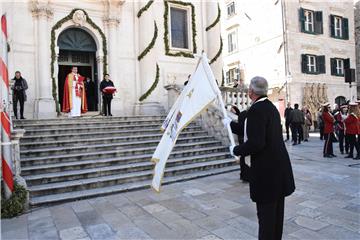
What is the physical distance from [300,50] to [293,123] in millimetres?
11370

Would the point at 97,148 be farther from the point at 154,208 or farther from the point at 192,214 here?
the point at 192,214

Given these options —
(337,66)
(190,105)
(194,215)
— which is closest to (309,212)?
(194,215)

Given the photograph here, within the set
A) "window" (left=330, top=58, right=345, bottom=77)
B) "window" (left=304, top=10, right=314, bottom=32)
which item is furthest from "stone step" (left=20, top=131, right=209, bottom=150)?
"window" (left=330, top=58, right=345, bottom=77)

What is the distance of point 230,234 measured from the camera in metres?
4.27

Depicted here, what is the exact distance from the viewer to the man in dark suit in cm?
304

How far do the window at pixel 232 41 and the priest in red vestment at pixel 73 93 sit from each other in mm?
18721

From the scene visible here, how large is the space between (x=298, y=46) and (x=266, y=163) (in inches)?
882

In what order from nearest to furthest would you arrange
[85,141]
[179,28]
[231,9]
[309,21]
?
[85,141] → [179,28] → [309,21] → [231,9]

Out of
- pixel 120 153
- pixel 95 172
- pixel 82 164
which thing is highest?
pixel 120 153

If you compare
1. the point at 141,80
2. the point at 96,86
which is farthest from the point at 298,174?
the point at 96,86

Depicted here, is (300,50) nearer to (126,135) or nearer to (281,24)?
(281,24)

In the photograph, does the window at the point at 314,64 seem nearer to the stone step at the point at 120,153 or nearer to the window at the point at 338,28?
the window at the point at 338,28

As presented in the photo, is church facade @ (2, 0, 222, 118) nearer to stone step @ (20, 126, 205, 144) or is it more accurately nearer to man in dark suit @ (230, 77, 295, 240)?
stone step @ (20, 126, 205, 144)

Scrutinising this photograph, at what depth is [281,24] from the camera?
22906 millimetres
